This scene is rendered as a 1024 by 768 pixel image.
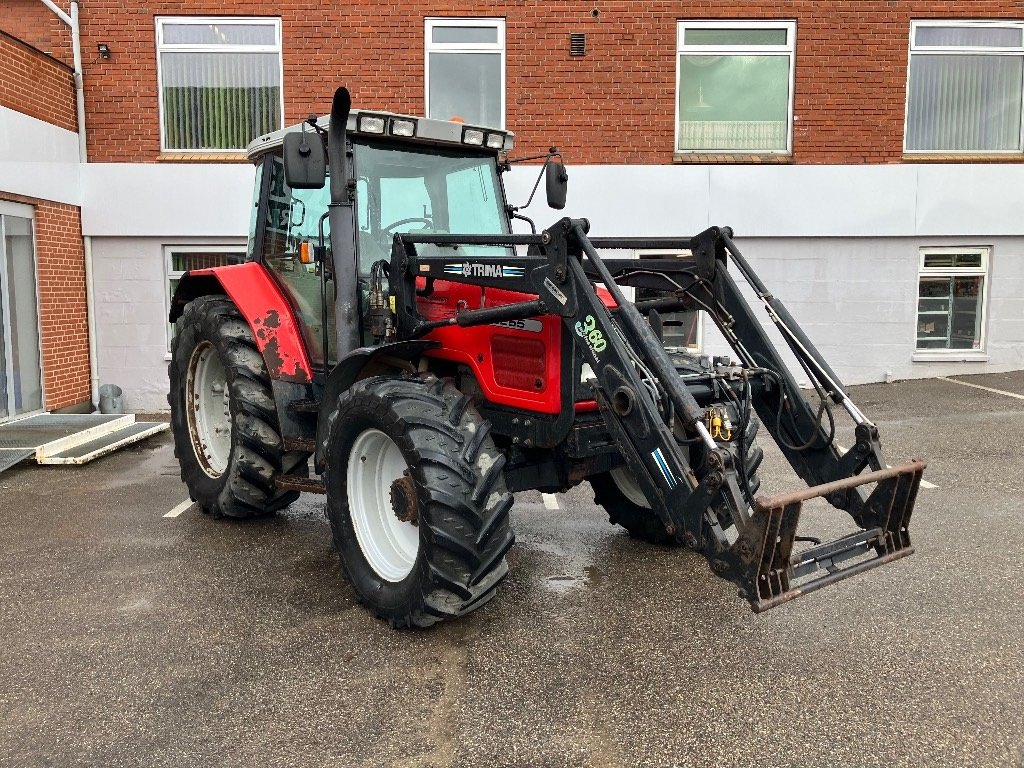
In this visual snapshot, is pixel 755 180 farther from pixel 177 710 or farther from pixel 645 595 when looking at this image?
pixel 177 710

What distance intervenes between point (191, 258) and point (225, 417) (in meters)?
5.09

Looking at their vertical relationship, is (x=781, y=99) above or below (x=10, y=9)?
below

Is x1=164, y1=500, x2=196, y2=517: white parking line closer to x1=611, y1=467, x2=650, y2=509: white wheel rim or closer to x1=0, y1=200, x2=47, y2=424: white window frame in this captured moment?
x1=611, y1=467, x2=650, y2=509: white wheel rim

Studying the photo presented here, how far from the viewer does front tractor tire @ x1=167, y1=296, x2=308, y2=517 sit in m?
5.15

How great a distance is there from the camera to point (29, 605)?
4.14 metres

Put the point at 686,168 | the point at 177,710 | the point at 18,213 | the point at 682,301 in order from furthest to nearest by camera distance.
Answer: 1. the point at 686,168
2. the point at 18,213
3. the point at 682,301
4. the point at 177,710

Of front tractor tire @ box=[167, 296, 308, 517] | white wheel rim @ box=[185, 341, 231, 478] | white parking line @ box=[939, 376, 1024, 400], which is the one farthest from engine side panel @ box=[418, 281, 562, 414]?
white parking line @ box=[939, 376, 1024, 400]

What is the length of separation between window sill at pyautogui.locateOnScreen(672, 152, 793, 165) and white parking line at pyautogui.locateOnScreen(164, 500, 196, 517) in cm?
699

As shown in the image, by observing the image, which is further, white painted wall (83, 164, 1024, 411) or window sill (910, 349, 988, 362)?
window sill (910, 349, 988, 362)

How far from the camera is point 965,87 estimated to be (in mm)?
10727

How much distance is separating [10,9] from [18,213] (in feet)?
10.3

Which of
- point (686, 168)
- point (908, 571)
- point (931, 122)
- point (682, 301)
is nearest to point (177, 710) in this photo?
point (682, 301)

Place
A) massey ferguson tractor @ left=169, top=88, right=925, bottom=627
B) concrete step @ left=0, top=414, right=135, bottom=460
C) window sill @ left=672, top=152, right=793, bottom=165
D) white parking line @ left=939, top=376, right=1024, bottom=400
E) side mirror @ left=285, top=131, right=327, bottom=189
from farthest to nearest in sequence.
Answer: window sill @ left=672, top=152, right=793, bottom=165, white parking line @ left=939, top=376, right=1024, bottom=400, concrete step @ left=0, top=414, right=135, bottom=460, side mirror @ left=285, top=131, right=327, bottom=189, massey ferguson tractor @ left=169, top=88, right=925, bottom=627

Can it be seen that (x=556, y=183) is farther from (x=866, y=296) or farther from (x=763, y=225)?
(x=866, y=296)
